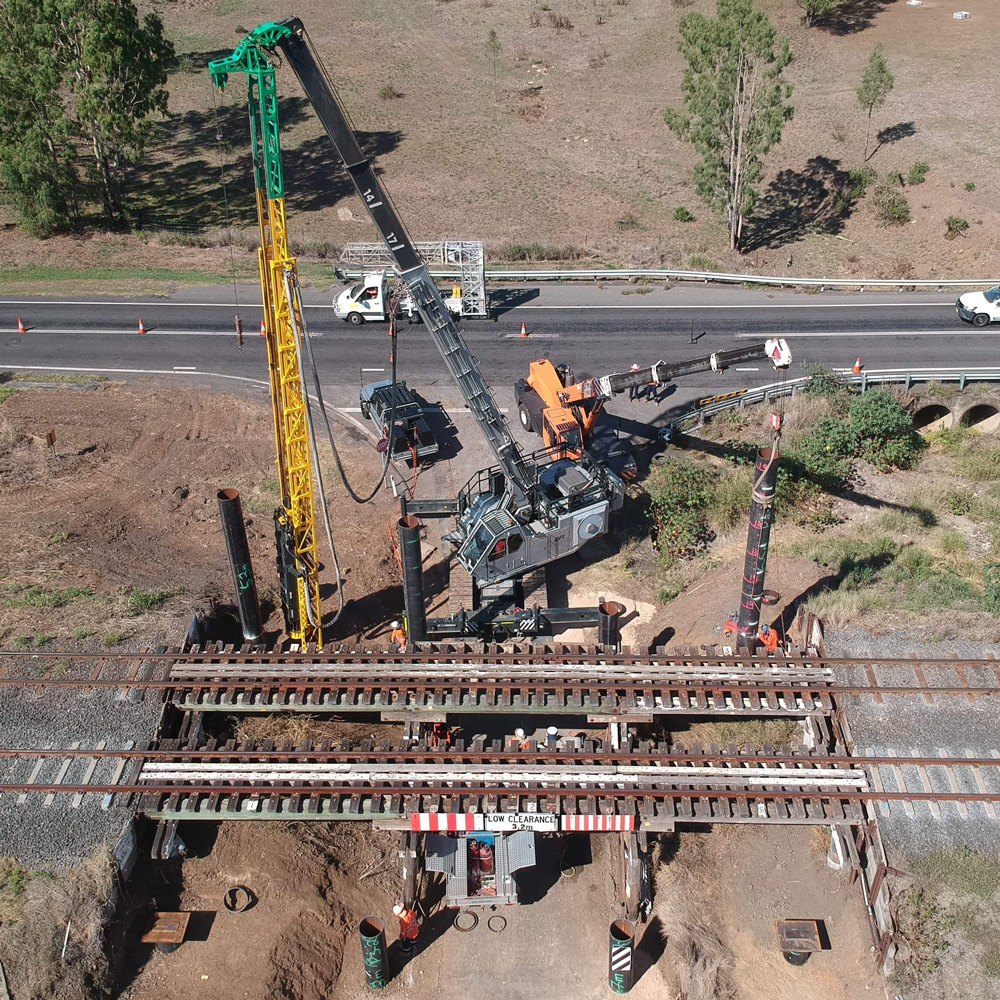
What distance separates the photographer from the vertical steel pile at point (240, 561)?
20.5 m

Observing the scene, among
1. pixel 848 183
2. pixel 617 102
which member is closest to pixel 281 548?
pixel 848 183

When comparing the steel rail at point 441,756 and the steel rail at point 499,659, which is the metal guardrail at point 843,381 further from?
the steel rail at point 441,756

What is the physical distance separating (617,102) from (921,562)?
45640mm

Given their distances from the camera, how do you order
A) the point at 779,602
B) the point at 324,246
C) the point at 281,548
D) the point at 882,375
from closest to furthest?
the point at 281,548, the point at 779,602, the point at 882,375, the point at 324,246

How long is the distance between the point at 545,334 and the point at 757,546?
1867 centimetres

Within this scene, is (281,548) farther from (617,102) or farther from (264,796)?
(617,102)

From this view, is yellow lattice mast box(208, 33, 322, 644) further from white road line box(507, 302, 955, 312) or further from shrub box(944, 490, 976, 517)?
white road line box(507, 302, 955, 312)

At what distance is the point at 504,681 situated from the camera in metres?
19.4

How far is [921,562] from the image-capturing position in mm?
23734

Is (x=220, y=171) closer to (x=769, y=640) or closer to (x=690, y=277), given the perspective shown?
(x=690, y=277)

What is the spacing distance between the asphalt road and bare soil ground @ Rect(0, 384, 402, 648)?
2.97 m

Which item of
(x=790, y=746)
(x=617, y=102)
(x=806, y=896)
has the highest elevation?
(x=617, y=102)

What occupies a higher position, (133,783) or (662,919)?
(133,783)

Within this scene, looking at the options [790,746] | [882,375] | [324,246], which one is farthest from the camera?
[324,246]
